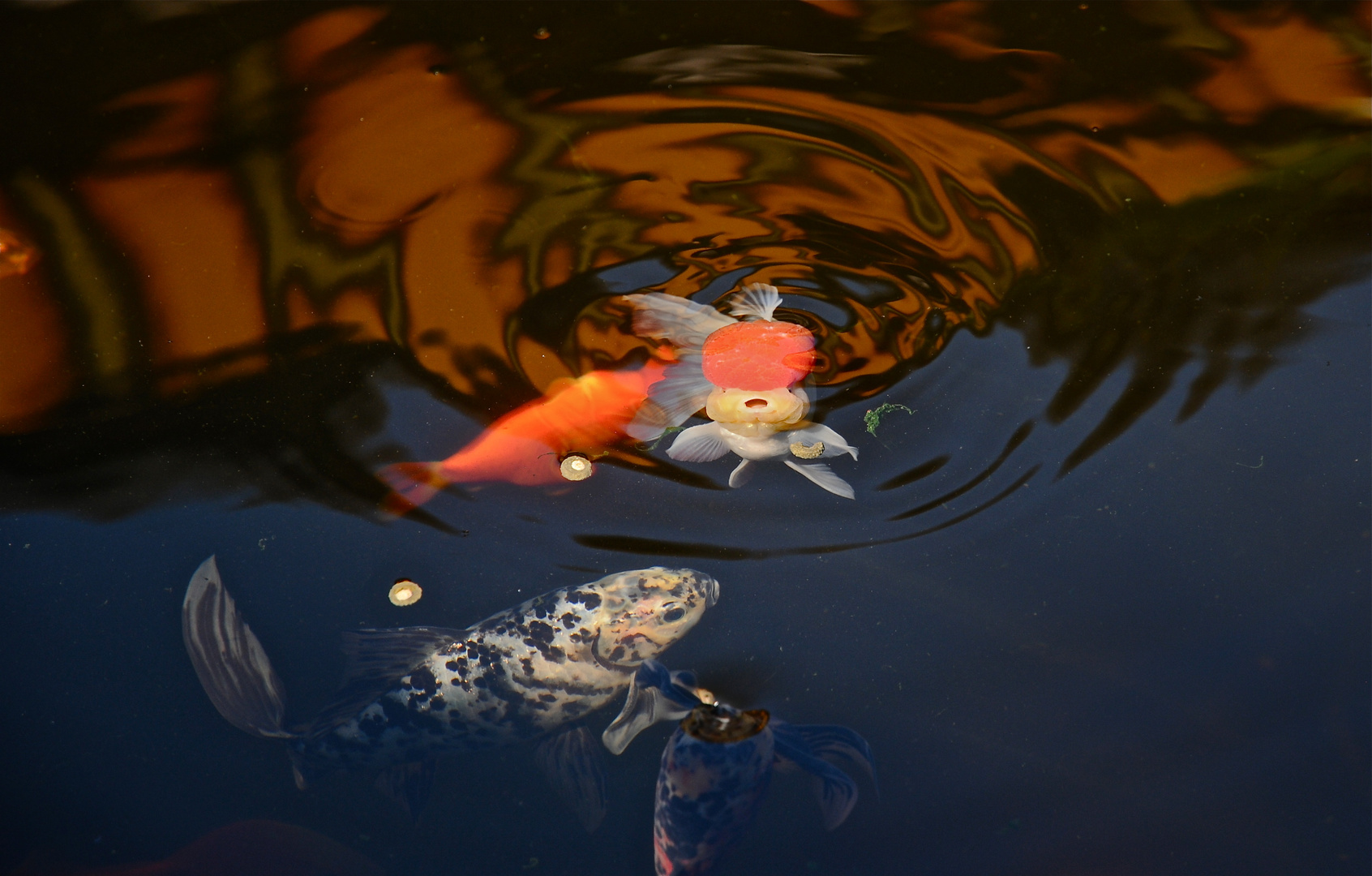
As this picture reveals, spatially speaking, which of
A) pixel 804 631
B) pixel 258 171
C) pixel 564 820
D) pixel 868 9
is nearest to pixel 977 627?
pixel 804 631

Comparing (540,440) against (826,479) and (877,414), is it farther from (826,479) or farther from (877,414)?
(877,414)

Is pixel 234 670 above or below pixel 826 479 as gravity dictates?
below

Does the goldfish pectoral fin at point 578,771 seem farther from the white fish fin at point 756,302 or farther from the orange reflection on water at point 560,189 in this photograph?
the white fish fin at point 756,302

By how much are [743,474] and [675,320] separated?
16.8 inches

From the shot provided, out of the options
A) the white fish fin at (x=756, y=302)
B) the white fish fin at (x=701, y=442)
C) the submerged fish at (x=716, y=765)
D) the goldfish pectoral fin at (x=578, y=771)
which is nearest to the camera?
the submerged fish at (x=716, y=765)

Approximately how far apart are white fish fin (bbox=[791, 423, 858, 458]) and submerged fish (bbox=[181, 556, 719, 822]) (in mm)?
399

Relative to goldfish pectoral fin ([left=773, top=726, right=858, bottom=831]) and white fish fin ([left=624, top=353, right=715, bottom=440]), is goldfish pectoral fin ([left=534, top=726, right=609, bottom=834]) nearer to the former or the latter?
goldfish pectoral fin ([left=773, top=726, right=858, bottom=831])

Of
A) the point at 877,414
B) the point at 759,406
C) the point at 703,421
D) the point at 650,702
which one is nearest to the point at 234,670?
the point at 650,702

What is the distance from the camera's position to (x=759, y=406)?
6.61 feet

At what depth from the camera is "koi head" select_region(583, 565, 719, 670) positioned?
6.76 ft

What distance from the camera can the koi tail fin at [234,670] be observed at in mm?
2004

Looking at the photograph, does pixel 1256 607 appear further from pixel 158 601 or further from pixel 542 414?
pixel 158 601

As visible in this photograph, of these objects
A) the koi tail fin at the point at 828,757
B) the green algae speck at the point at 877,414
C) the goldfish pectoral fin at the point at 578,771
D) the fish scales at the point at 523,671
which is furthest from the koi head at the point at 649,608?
the green algae speck at the point at 877,414

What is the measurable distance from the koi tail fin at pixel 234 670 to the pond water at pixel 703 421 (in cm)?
4
